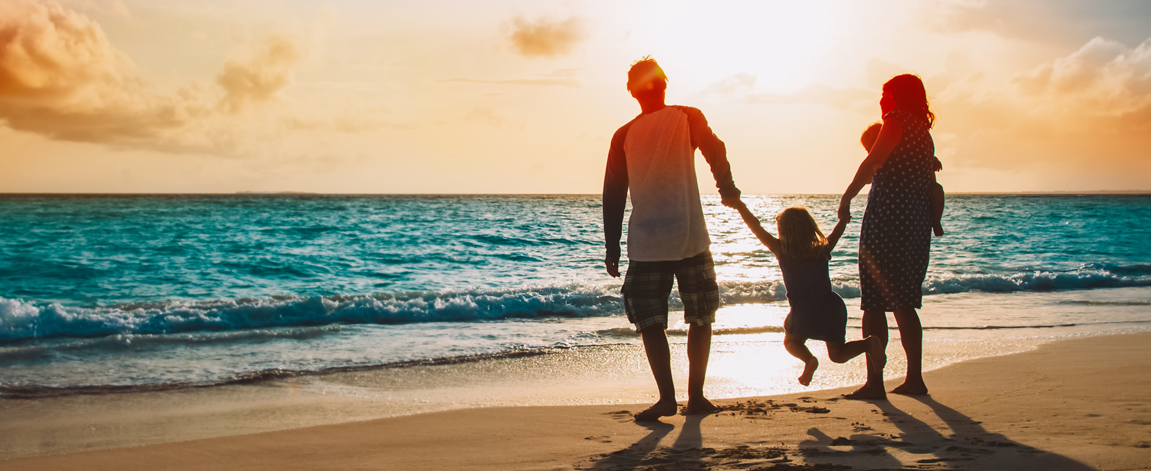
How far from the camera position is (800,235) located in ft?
10.0

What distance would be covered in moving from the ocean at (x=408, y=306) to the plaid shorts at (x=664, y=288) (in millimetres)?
1073

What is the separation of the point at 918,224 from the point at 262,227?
89.5 ft

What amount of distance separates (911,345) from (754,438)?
1.25 meters

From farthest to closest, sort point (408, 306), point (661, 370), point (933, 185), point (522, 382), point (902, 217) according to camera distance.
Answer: point (408, 306), point (522, 382), point (933, 185), point (902, 217), point (661, 370)

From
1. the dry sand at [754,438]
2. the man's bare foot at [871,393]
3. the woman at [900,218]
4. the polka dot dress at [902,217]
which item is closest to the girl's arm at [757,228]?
the woman at [900,218]

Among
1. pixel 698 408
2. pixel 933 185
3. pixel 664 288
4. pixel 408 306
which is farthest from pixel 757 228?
pixel 408 306

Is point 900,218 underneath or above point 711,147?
underneath

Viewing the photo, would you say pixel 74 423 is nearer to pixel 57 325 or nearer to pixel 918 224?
pixel 918 224

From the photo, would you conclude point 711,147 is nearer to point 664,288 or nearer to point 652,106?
point 652,106

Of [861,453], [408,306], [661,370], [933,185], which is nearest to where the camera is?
[861,453]

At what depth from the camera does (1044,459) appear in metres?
2.22

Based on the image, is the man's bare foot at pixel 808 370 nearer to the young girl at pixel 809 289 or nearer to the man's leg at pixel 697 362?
the young girl at pixel 809 289

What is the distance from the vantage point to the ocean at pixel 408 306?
511 cm

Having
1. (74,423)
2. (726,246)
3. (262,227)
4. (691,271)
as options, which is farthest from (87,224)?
(691,271)
